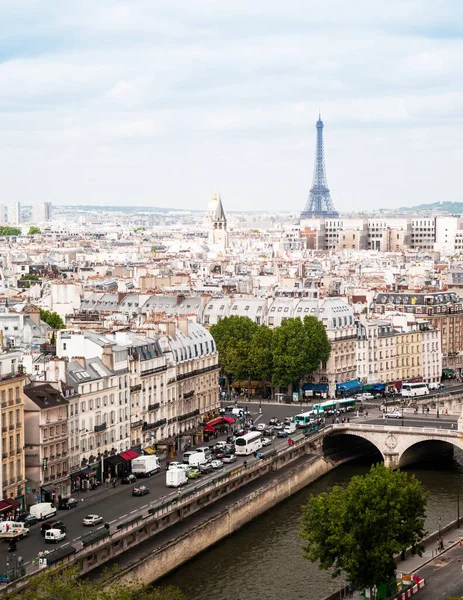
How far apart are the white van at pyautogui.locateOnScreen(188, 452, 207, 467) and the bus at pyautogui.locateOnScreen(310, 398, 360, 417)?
18.2 meters

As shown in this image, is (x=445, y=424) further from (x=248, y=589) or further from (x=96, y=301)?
(x=96, y=301)

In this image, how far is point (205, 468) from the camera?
244ft

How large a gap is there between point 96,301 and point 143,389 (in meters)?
44.2

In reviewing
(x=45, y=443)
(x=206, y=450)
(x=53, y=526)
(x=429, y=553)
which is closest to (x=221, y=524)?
(x=45, y=443)

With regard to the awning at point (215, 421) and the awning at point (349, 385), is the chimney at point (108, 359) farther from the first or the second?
the awning at point (349, 385)

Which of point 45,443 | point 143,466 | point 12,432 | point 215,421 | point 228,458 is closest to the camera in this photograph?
point 12,432

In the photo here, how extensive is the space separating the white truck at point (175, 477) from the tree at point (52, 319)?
39726mm

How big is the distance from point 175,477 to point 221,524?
4.27m

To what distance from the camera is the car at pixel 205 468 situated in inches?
2904

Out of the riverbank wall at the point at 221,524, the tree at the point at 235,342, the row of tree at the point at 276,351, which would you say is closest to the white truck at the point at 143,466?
the riverbank wall at the point at 221,524

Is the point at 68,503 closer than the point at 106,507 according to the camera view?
No

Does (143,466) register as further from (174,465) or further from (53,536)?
(53,536)

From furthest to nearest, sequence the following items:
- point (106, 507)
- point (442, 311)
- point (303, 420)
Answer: point (442, 311) < point (303, 420) < point (106, 507)

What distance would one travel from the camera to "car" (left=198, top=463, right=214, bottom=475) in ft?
242
